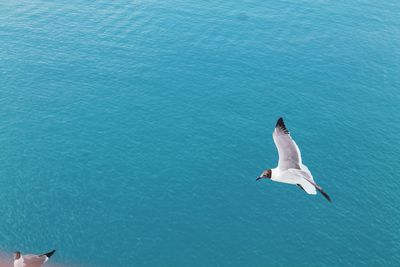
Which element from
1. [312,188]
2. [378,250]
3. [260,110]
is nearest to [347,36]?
[260,110]

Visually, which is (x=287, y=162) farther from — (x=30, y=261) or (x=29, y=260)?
(x=29, y=260)

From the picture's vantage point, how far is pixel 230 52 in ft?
382

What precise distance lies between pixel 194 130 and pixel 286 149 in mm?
47787

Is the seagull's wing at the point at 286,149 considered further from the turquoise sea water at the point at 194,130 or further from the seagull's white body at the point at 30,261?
the seagull's white body at the point at 30,261

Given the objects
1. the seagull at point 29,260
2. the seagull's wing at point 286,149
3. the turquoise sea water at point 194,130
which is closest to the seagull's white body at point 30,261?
the seagull at point 29,260

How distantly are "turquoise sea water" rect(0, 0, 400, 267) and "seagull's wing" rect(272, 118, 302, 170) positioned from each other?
29098 mm

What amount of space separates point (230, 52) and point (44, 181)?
5694 centimetres

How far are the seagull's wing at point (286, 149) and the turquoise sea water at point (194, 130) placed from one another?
95.5 ft

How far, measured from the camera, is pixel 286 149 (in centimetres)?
4409

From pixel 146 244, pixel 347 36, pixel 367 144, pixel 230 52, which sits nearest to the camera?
pixel 146 244

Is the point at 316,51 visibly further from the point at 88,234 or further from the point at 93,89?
the point at 88,234

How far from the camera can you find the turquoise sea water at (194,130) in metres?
71.2

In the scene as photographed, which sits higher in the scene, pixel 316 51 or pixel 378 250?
pixel 316 51

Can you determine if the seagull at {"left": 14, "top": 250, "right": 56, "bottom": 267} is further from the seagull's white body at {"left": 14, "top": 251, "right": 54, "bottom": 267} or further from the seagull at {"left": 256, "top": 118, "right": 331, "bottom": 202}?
the seagull at {"left": 256, "top": 118, "right": 331, "bottom": 202}
